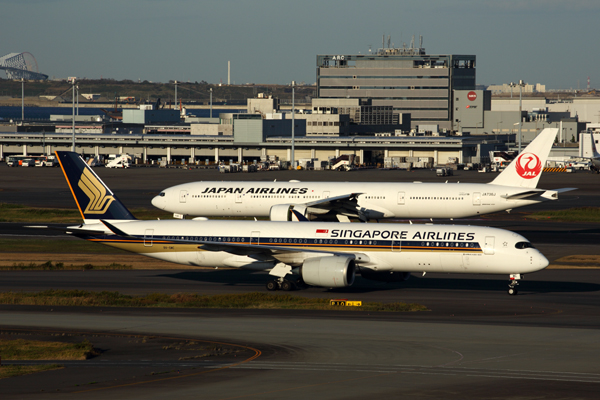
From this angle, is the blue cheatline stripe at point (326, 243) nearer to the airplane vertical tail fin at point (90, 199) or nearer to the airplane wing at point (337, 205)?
the airplane vertical tail fin at point (90, 199)

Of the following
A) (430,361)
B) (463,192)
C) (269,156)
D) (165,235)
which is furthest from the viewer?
(269,156)

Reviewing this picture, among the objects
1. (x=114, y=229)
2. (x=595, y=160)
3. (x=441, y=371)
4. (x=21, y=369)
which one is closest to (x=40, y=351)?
(x=21, y=369)

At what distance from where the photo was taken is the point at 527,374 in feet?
86.4

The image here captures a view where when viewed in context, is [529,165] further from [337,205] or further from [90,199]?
[90,199]

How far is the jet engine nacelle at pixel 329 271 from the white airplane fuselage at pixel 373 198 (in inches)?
1039

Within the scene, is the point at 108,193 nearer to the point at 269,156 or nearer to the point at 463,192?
the point at 463,192

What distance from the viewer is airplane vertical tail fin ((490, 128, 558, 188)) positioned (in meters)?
69.2

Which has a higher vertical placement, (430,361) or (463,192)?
(463,192)

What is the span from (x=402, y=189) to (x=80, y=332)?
42592 millimetres

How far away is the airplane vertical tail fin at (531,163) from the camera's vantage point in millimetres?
69250

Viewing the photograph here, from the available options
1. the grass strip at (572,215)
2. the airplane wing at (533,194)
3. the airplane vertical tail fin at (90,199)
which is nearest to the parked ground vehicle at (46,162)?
the grass strip at (572,215)

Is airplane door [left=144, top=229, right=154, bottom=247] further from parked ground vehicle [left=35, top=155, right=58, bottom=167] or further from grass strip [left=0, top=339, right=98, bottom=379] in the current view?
parked ground vehicle [left=35, top=155, right=58, bottom=167]

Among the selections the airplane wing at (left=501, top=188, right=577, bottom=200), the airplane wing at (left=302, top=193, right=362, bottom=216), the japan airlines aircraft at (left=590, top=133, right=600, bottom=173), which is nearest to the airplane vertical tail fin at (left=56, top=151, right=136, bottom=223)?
the airplane wing at (left=302, top=193, right=362, bottom=216)

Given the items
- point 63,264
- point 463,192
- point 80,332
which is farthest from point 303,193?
point 80,332
